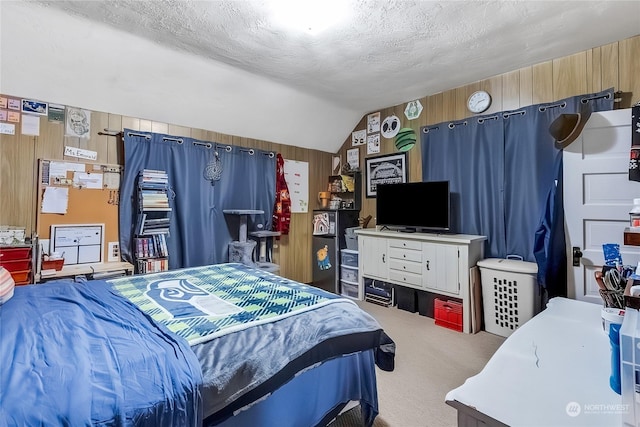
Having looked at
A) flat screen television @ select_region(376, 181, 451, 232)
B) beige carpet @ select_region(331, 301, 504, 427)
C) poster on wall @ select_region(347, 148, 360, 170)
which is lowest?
beige carpet @ select_region(331, 301, 504, 427)

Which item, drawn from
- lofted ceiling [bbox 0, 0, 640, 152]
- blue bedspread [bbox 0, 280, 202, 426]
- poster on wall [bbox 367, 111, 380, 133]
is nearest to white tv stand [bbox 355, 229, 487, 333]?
poster on wall [bbox 367, 111, 380, 133]

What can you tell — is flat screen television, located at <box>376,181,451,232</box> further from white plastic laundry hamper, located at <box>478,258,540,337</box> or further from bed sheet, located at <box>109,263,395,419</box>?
bed sheet, located at <box>109,263,395,419</box>

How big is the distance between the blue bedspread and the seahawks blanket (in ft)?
0.44

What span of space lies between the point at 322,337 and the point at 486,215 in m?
2.57

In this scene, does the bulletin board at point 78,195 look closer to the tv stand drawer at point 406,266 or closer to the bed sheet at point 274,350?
the bed sheet at point 274,350

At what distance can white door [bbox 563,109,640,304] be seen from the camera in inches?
83.3

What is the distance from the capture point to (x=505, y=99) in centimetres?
303

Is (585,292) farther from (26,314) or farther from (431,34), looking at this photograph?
(26,314)

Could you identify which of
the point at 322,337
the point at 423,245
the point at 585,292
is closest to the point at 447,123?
the point at 423,245

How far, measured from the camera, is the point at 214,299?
1.69m

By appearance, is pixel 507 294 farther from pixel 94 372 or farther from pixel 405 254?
→ pixel 94 372

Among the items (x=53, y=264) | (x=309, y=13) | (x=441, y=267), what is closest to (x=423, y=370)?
(x=441, y=267)

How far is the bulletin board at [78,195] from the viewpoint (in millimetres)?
2582

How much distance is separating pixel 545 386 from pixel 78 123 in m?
3.70
